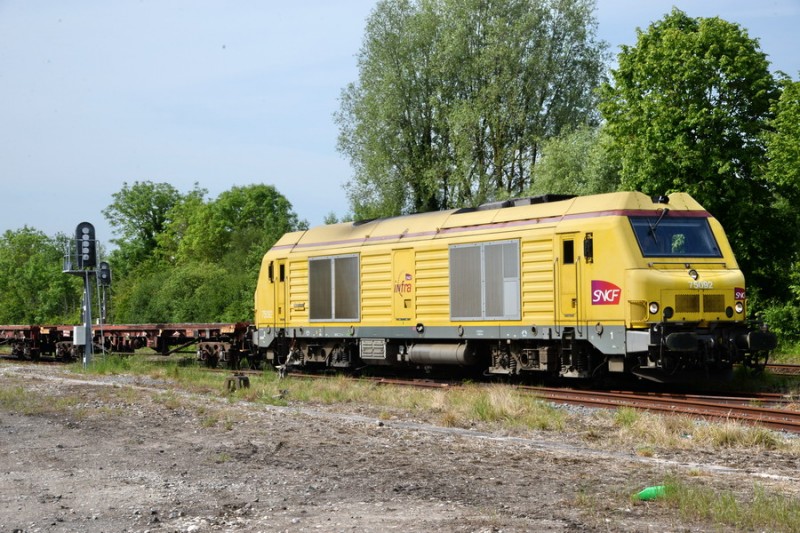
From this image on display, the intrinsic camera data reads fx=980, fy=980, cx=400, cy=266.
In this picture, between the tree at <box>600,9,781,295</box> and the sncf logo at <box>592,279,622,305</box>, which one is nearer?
the sncf logo at <box>592,279,622,305</box>

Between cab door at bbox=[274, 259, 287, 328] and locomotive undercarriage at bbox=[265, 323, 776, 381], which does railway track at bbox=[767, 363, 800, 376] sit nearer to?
locomotive undercarriage at bbox=[265, 323, 776, 381]

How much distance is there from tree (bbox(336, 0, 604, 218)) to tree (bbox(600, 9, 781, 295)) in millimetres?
10250

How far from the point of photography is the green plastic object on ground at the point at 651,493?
8.62m

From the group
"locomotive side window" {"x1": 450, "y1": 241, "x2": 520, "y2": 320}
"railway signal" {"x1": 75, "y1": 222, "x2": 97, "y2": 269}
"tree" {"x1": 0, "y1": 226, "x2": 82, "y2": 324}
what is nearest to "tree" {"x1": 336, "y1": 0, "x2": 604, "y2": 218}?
"railway signal" {"x1": 75, "y1": 222, "x2": 97, "y2": 269}

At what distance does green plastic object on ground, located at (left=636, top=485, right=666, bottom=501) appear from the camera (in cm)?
862

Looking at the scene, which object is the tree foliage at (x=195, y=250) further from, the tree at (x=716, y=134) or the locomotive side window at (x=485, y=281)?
the locomotive side window at (x=485, y=281)

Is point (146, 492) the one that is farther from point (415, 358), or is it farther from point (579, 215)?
point (415, 358)

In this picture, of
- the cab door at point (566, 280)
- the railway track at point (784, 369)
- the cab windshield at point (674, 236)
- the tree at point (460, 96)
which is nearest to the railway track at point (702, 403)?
the cab door at point (566, 280)

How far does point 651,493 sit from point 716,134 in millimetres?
24104

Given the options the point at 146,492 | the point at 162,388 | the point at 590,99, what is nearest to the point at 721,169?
the point at 590,99

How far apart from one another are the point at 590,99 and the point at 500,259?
27.0 metres

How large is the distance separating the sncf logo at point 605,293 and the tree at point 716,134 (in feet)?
46.4

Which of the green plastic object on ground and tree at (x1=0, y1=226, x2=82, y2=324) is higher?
tree at (x1=0, y1=226, x2=82, y2=324)

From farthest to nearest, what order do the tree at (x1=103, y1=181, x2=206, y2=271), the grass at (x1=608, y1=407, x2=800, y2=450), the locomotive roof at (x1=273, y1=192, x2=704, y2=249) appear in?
1. the tree at (x1=103, y1=181, x2=206, y2=271)
2. the locomotive roof at (x1=273, y1=192, x2=704, y2=249)
3. the grass at (x1=608, y1=407, x2=800, y2=450)
